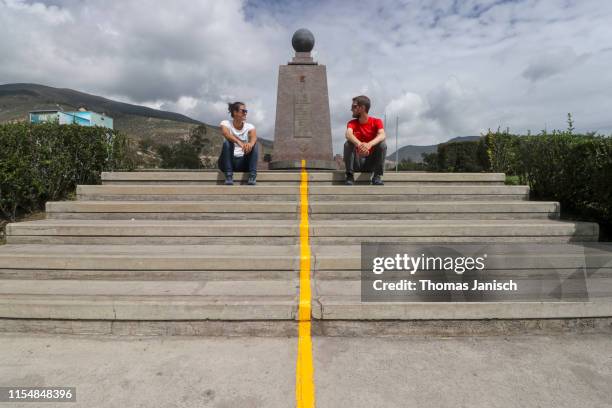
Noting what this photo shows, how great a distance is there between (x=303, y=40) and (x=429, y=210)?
7.57 m

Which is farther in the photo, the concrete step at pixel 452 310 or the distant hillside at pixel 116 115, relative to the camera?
the distant hillside at pixel 116 115

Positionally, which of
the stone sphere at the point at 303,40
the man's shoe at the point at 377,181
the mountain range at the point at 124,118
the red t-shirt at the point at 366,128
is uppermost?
the mountain range at the point at 124,118

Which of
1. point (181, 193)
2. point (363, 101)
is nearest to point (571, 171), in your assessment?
point (363, 101)

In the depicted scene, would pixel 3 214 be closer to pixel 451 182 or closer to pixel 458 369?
pixel 458 369

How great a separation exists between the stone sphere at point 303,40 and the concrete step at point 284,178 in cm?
→ 576

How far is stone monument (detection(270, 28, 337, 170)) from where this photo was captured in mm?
10188

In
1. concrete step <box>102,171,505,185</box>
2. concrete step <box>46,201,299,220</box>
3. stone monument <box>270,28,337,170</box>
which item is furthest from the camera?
stone monument <box>270,28,337,170</box>

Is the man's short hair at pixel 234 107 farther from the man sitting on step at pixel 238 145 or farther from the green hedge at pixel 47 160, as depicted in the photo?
the green hedge at pixel 47 160

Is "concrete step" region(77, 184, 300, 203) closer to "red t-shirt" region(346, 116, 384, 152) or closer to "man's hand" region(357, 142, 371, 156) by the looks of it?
"man's hand" region(357, 142, 371, 156)

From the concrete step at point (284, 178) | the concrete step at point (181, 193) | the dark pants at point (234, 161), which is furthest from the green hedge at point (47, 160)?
the dark pants at point (234, 161)

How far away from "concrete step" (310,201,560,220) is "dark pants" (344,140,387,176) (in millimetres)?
979

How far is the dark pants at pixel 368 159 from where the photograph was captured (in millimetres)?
6107

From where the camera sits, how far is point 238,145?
626 centimetres

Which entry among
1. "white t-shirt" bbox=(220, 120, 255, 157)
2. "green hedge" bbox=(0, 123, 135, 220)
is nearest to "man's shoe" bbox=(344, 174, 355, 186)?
"white t-shirt" bbox=(220, 120, 255, 157)
